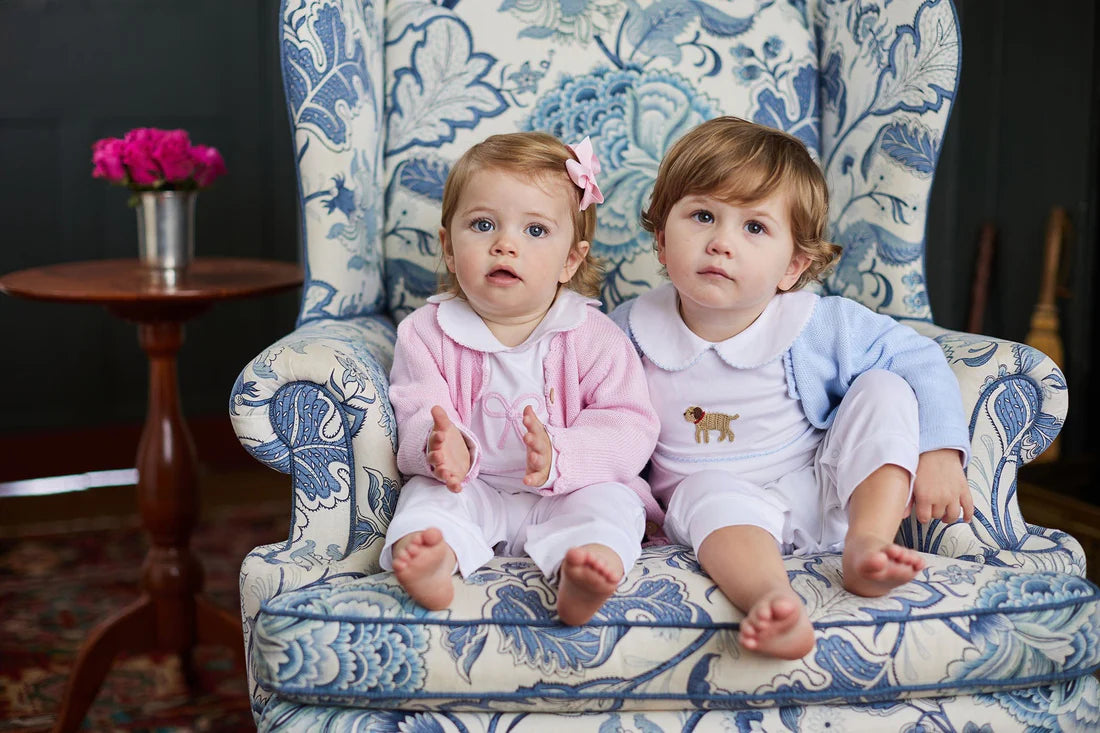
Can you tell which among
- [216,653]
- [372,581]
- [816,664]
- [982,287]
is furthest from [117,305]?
[982,287]

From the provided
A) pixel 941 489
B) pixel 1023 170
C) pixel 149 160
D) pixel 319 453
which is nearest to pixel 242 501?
pixel 149 160

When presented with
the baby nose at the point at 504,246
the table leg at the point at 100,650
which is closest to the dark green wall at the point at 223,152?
the table leg at the point at 100,650

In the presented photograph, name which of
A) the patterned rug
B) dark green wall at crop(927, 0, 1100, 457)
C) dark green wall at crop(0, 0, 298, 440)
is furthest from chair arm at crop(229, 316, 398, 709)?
dark green wall at crop(927, 0, 1100, 457)

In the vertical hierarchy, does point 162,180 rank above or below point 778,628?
above

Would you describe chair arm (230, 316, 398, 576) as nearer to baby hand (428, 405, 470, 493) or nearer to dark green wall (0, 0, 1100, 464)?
baby hand (428, 405, 470, 493)

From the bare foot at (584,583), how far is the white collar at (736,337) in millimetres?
432

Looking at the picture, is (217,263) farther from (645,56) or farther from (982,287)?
(982,287)

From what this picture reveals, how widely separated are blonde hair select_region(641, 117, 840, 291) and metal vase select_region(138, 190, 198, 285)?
100 cm

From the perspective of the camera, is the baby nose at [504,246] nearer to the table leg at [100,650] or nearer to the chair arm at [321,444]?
the chair arm at [321,444]

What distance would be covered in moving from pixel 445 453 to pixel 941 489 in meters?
0.59

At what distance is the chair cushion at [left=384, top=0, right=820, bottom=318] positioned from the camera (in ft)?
5.98

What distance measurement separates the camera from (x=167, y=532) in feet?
6.57

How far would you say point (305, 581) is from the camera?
130cm

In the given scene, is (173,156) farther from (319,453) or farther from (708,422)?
(708,422)
